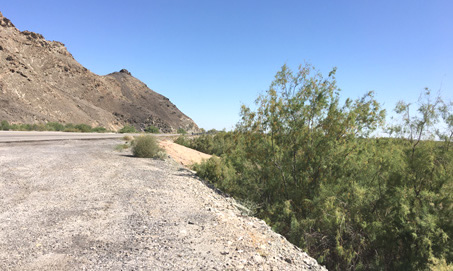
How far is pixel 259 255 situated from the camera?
4.74m

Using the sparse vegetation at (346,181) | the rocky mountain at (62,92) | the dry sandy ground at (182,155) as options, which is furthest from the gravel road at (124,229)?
the rocky mountain at (62,92)

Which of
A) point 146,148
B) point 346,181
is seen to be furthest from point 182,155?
point 346,181

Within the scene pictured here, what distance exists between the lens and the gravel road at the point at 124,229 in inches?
162

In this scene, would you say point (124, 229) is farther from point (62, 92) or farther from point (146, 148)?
point (62, 92)

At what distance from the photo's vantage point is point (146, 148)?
15484 mm

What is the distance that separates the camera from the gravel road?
13.5 feet

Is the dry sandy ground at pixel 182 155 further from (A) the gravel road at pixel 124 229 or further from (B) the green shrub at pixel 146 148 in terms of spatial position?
(A) the gravel road at pixel 124 229

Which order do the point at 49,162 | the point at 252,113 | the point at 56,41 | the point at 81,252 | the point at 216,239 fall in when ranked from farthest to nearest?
the point at 56,41 → the point at 49,162 → the point at 252,113 → the point at 216,239 → the point at 81,252

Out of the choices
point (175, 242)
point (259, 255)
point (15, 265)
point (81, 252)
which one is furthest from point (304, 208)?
point (15, 265)

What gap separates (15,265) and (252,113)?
7261mm

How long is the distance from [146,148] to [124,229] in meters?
10.6

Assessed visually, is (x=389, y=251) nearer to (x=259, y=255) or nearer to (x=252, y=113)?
(x=259, y=255)

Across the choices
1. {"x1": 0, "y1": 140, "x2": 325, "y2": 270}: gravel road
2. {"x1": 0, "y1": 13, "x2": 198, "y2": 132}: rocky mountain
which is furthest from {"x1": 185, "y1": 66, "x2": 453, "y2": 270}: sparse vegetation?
{"x1": 0, "y1": 13, "x2": 198, "y2": 132}: rocky mountain

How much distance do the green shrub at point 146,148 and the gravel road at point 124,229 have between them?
6.43 metres
